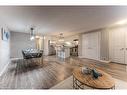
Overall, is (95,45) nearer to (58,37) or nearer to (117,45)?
(117,45)

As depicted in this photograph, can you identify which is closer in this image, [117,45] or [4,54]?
[117,45]

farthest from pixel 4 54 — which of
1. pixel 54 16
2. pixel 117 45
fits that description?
pixel 117 45

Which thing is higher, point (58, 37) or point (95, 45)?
point (58, 37)

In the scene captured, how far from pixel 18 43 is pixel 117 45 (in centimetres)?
268

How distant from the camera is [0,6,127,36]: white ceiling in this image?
1.86 m

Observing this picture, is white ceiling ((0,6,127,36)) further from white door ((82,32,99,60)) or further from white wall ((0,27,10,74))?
white wall ((0,27,10,74))

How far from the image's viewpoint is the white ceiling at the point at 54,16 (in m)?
1.86

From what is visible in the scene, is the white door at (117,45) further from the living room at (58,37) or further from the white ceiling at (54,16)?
the white ceiling at (54,16)

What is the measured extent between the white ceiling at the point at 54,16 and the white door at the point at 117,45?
36 centimetres

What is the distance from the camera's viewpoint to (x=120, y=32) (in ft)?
6.77

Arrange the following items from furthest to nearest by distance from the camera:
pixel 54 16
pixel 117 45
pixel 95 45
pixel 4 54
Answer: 1. pixel 4 54
2. pixel 95 45
3. pixel 54 16
4. pixel 117 45

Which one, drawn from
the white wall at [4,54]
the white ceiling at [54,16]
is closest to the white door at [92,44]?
the white ceiling at [54,16]

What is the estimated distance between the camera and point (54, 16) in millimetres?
2248

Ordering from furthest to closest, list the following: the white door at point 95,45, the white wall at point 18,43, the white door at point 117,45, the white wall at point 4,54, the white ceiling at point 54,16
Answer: the white wall at point 4,54
the white door at point 95,45
the white wall at point 18,43
the white door at point 117,45
the white ceiling at point 54,16
